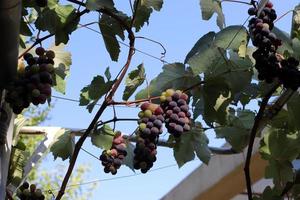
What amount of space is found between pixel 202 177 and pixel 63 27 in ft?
9.23

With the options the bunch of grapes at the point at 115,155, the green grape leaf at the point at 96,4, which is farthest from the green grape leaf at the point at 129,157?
the green grape leaf at the point at 96,4

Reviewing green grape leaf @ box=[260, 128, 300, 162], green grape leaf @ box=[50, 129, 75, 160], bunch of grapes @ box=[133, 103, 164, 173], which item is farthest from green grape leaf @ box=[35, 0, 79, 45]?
green grape leaf @ box=[260, 128, 300, 162]

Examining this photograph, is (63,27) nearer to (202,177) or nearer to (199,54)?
(199,54)

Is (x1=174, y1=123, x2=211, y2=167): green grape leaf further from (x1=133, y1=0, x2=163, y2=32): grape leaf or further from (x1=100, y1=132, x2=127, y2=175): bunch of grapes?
(x1=133, y1=0, x2=163, y2=32): grape leaf

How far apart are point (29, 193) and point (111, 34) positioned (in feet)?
1.57

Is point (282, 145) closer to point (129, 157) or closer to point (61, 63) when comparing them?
point (129, 157)

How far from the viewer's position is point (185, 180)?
4.58m

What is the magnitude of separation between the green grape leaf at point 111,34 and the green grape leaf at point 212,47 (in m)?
0.21

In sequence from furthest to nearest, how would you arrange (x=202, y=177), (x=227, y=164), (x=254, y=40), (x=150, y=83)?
(x=202, y=177) < (x=227, y=164) < (x=150, y=83) < (x=254, y=40)

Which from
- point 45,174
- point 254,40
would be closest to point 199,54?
point 254,40

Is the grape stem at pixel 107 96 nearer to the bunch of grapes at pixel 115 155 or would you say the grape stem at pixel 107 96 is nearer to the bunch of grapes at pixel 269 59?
the bunch of grapes at pixel 115 155

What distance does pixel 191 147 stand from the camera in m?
1.77

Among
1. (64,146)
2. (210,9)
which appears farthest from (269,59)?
A: (64,146)

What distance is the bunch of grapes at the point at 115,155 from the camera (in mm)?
1559
